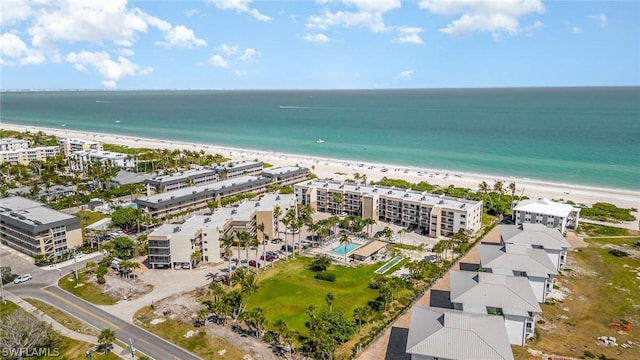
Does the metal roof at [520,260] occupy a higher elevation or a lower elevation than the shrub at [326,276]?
higher

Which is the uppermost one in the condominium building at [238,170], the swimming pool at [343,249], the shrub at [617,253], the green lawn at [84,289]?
the condominium building at [238,170]

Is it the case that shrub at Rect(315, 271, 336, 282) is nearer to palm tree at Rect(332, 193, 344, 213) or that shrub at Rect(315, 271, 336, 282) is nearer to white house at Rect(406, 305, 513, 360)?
white house at Rect(406, 305, 513, 360)

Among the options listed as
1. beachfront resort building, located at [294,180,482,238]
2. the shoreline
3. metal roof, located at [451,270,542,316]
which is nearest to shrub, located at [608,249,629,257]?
beachfront resort building, located at [294,180,482,238]

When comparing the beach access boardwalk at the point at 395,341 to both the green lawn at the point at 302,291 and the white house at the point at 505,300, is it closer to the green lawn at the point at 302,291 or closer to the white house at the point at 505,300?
the green lawn at the point at 302,291

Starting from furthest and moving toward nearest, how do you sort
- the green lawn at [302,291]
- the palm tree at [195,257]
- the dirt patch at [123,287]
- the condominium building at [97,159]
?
the condominium building at [97,159]
the palm tree at [195,257]
the dirt patch at [123,287]
the green lawn at [302,291]

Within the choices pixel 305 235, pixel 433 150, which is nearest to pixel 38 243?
pixel 305 235

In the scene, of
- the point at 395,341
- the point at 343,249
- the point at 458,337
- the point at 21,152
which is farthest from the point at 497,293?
the point at 21,152

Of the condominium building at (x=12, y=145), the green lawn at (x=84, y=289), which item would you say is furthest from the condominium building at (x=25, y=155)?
the green lawn at (x=84, y=289)
